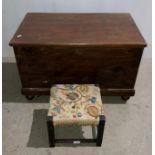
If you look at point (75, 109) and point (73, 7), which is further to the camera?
point (73, 7)

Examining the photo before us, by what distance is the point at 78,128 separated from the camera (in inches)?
57.1

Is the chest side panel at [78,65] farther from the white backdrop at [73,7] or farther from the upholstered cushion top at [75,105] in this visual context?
the white backdrop at [73,7]

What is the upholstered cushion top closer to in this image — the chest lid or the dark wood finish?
the dark wood finish

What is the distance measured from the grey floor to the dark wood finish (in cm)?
12

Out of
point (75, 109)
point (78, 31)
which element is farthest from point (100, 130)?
point (78, 31)

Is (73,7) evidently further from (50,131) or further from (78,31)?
(50,131)

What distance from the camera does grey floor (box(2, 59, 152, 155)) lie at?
1.33 meters

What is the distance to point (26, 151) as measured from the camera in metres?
1.31

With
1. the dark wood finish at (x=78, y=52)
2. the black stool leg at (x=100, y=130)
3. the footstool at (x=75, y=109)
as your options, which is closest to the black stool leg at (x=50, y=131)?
the footstool at (x=75, y=109)

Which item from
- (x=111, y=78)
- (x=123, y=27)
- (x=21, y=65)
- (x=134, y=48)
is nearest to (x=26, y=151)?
(x=21, y=65)

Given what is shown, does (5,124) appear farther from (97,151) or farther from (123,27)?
(123,27)

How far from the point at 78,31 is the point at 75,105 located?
51cm

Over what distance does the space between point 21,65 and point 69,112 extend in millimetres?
480

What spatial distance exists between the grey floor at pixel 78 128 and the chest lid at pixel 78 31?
503 mm
